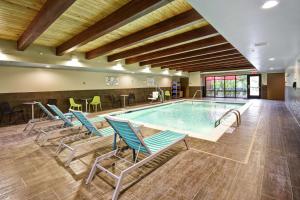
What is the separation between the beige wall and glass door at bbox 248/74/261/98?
11222 millimetres

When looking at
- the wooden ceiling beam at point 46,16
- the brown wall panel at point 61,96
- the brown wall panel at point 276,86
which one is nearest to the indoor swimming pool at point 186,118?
the brown wall panel at point 61,96

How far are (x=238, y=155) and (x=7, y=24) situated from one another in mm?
5897

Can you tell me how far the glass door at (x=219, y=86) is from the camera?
598 inches

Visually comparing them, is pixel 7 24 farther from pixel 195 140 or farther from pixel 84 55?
pixel 195 140

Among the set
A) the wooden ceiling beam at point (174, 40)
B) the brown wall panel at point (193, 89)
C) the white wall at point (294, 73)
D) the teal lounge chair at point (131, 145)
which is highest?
the wooden ceiling beam at point (174, 40)

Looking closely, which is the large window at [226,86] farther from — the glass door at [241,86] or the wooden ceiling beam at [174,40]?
the wooden ceiling beam at [174,40]

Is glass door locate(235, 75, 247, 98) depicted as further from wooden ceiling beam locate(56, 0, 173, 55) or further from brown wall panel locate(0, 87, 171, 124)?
wooden ceiling beam locate(56, 0, 173, 55)

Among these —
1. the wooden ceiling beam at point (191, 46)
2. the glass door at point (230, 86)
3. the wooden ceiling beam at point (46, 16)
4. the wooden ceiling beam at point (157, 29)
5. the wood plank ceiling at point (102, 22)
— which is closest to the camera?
the wooden ceiling beam at point (46, 16)

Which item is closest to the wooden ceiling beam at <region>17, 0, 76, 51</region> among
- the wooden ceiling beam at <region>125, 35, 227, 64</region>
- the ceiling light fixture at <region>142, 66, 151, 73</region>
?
the wooden ceiling beam at <region>125, 35, 227, 64</region>

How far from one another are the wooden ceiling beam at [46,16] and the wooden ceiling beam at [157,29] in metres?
2.08

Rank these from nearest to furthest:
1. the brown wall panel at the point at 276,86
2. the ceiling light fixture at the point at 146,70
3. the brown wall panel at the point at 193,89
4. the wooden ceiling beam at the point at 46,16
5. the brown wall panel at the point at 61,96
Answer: the wooden ceiling beam at the point at 46,16
the brown wall panel at the point at 61,96
the ceiling light fixture at the point at 146,70
the brown wall panel at the point at 276,86
the brown wall panel at the point at 193,89

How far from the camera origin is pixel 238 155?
111 inches

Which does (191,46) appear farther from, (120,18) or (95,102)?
(95,102)

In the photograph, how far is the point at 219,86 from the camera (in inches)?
607
